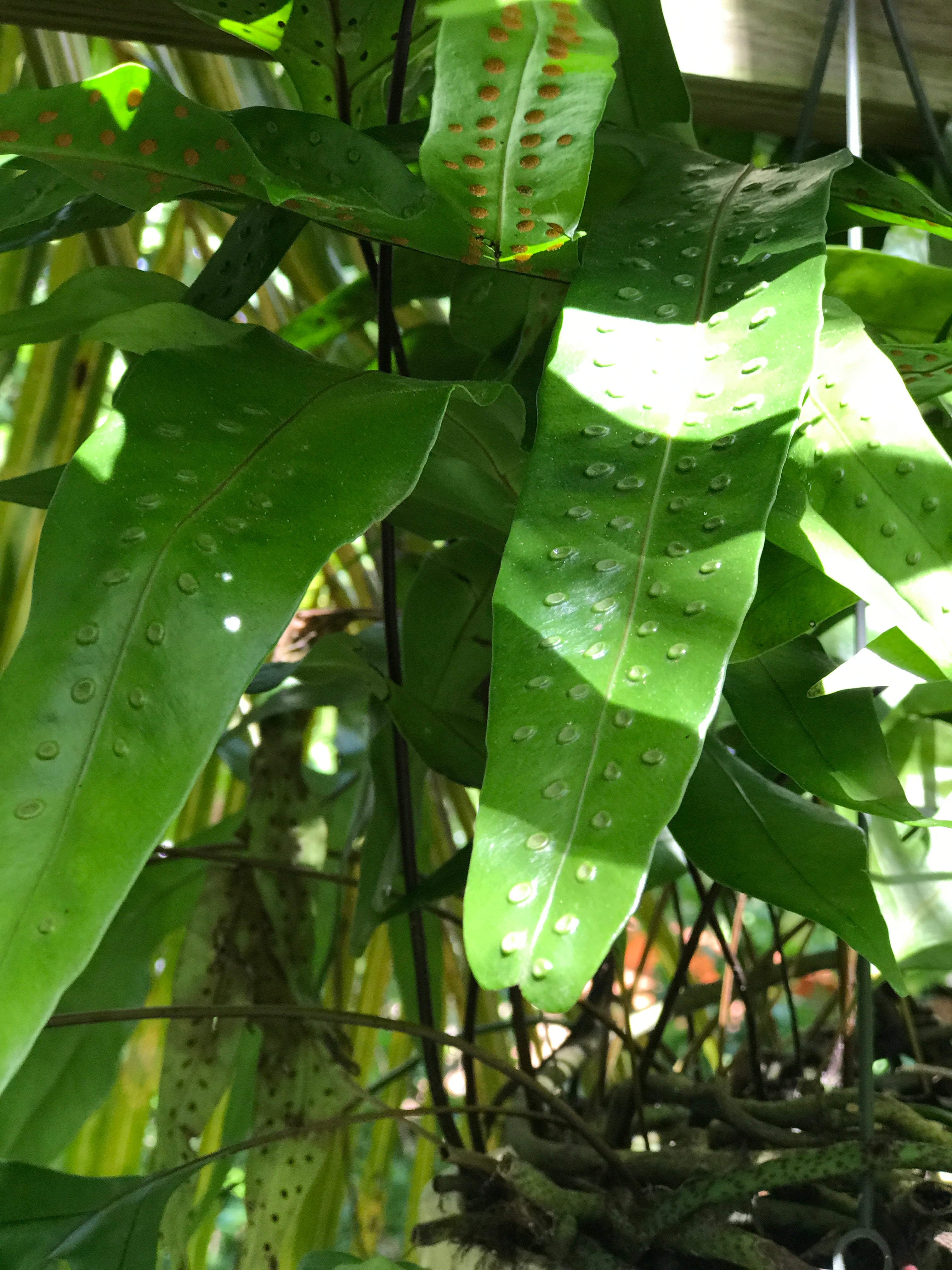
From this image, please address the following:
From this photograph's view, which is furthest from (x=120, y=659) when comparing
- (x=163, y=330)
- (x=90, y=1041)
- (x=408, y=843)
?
(x=90, y=1041)

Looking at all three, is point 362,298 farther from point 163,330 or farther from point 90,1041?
point 90,1041

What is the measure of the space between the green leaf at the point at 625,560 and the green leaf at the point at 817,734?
111mm

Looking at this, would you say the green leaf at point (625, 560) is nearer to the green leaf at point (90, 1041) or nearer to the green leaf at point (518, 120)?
the green leaf at point (518, 120)

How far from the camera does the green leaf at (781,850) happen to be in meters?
0.31

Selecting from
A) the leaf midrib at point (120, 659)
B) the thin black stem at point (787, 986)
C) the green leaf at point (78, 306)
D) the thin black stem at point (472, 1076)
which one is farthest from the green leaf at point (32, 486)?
the thin black stem at point (787, 986)

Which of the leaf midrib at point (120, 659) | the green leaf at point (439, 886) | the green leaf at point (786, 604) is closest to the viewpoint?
the leaf midrib at point (120, 659)

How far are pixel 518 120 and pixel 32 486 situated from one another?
26 cm

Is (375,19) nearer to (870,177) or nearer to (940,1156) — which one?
(870,177)

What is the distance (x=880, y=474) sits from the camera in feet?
0.97

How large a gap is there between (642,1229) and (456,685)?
25cm

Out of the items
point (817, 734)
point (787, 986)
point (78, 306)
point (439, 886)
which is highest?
point (78, 306)

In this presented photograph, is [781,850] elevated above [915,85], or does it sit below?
below

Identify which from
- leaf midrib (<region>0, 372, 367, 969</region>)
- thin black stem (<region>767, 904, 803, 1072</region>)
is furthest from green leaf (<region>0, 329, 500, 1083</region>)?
thin black stem (<region>767, 904, 803, 1072</region>)

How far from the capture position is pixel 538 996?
178mm
